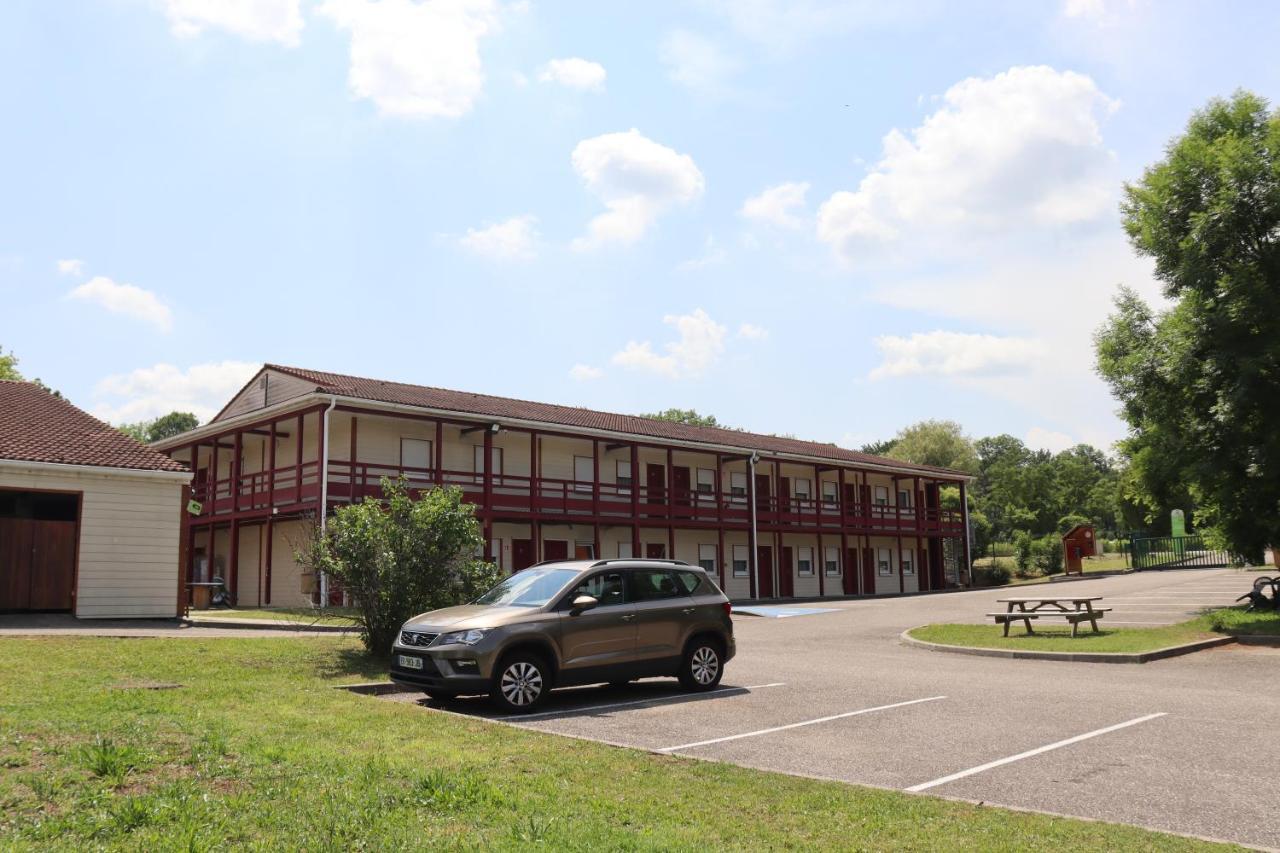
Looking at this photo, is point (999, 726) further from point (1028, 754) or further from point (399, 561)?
point (399, 561)

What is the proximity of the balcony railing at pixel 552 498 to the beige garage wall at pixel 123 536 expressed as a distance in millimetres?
5254

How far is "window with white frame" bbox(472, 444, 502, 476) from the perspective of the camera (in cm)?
3114

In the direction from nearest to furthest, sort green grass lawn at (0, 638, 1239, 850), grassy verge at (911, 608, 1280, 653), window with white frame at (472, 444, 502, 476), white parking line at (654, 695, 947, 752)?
green grass lawn at (0, 638, 1239, 850)
white parking line at (654, 695, 947, 752)
grassy verge at (911, 608, 1280, 653)
window with white frame at (472, 444, 502, 476)

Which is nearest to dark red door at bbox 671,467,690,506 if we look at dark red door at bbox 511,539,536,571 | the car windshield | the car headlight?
dark red door at bbox 511,539,536,571

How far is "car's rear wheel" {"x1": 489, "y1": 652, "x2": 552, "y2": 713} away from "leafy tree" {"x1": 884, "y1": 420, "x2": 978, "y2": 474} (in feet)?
214

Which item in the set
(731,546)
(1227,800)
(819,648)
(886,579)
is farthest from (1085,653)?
(886,579)

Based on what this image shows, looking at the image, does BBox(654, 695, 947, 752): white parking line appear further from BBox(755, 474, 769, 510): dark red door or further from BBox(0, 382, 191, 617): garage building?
BBox(755, 474, 769, 510): dark red door

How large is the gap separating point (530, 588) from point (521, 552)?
21029 millimetres

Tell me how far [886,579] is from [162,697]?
39266 mm

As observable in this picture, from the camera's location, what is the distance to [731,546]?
38.1 meters

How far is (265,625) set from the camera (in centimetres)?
1938

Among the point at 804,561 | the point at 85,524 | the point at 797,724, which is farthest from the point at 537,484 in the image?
the point at 797,724

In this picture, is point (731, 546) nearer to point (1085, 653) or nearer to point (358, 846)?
point (1085, 653)

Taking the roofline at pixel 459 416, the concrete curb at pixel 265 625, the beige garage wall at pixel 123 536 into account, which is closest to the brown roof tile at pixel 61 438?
the beige garage wall at pixel 123 536
